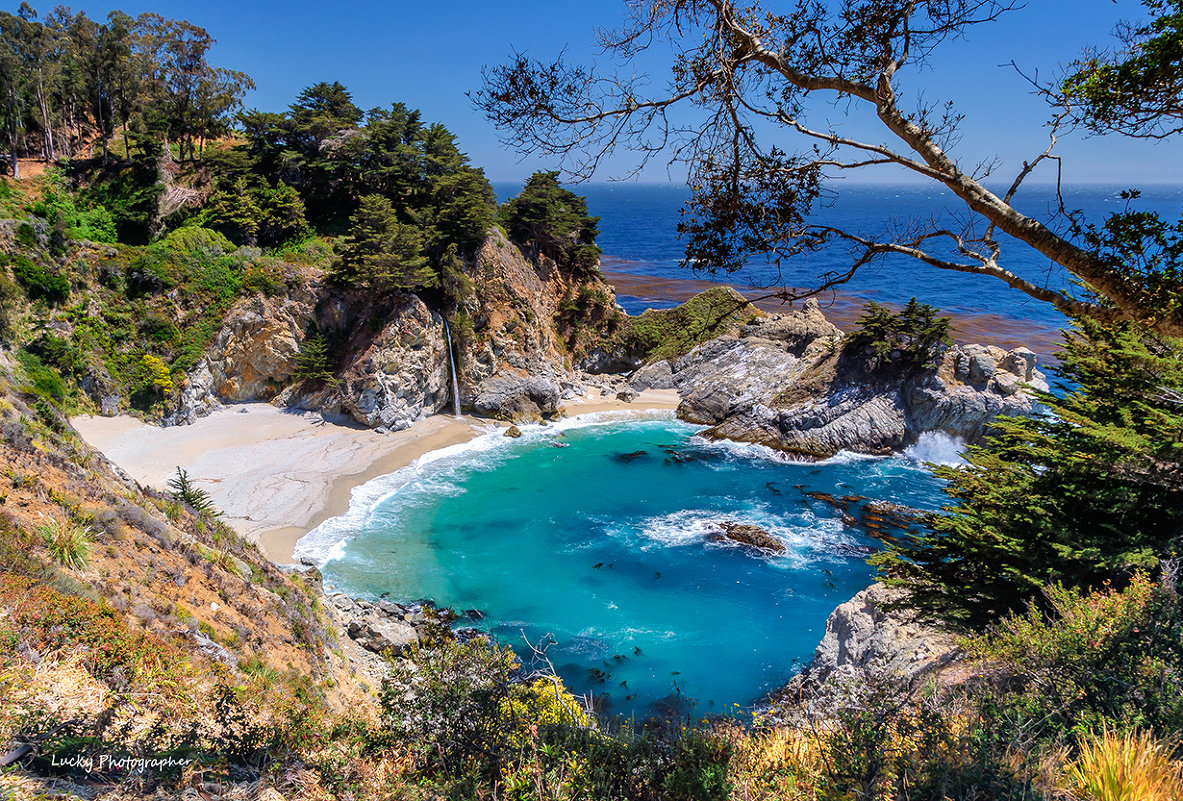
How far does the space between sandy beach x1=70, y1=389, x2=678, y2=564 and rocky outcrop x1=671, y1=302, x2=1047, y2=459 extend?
13385mm

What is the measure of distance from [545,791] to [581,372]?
105 ft

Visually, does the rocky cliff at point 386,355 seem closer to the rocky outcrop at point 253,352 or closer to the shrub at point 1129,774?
the rocky outcrop at point 253,352

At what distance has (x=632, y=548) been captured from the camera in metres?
20.1

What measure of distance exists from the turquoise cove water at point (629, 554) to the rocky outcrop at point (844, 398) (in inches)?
65.2

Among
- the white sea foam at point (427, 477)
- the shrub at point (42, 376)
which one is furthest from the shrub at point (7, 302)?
the white sea foam at point (427, 477)

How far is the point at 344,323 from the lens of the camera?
2827 centimetres

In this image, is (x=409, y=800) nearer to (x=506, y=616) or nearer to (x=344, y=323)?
(x=506, y=616)

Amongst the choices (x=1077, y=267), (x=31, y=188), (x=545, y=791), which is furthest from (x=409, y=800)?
(x=31, y=188)

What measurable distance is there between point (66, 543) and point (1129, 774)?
10904 millimetres

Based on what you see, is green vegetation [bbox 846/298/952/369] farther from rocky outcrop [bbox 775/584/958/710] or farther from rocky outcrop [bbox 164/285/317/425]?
rocky outcrop [bbox 164/285/317/425]

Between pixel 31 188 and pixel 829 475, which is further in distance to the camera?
pixel 31 188

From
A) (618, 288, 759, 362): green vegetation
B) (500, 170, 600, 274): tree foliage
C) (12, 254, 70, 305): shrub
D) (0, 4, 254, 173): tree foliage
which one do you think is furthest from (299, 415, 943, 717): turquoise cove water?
(0, 4, 254, 173): tree foliage

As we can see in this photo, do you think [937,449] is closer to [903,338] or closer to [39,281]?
[903,338]

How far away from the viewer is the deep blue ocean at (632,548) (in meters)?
15.0
